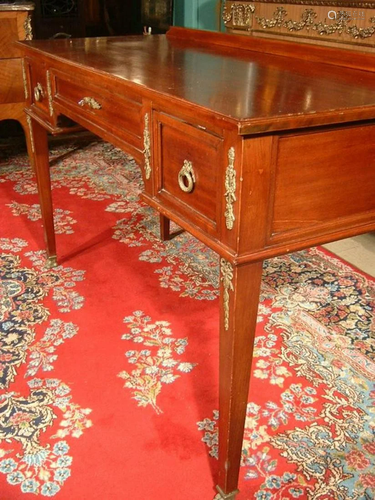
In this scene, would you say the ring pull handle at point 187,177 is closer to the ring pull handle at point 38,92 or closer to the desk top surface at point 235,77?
the desk top surface at point 235,77

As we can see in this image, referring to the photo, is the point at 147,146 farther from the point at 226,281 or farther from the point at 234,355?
the point at 234,355

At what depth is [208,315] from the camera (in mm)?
2104

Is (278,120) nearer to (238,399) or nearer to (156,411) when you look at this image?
(238,399)

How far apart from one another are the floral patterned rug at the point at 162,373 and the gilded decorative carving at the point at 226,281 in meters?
0.54

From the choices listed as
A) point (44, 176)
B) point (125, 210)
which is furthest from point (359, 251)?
point (44, 176)

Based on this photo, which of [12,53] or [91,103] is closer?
[91,103]

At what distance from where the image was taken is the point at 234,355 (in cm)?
115

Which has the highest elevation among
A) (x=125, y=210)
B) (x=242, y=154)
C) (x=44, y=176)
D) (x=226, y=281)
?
(x=242, y=154)

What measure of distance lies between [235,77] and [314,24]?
4.19 feet

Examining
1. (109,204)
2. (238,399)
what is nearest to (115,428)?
(238,399)

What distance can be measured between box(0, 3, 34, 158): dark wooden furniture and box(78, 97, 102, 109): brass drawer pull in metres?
1.98

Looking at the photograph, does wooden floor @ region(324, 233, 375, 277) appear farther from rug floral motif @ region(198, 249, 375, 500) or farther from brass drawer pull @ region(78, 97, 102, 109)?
brass drawer pull @ region(78, 97, 102, 109)

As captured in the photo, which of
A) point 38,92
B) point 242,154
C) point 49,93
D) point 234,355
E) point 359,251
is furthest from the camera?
point 359,251

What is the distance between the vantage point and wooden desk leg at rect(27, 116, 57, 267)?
7.41 ft
